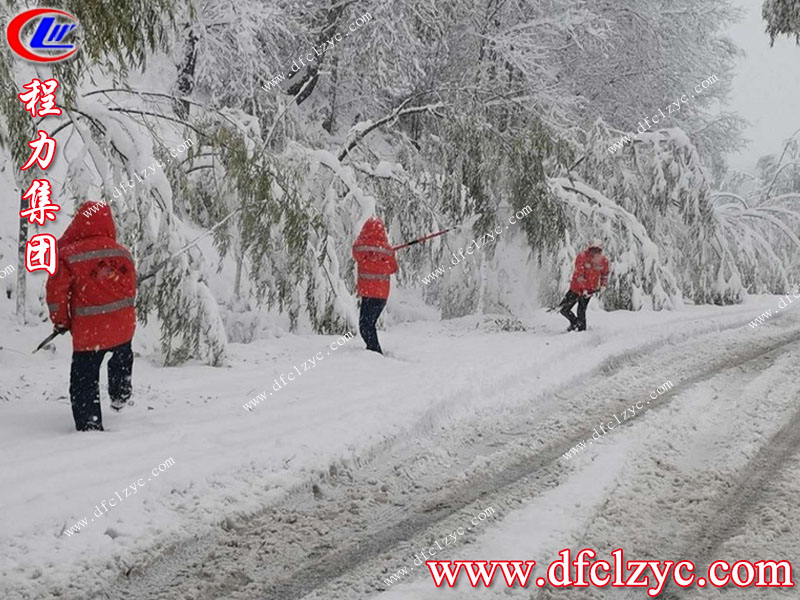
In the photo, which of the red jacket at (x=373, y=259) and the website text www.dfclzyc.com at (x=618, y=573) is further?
the red jacket at (x=373, y=259)

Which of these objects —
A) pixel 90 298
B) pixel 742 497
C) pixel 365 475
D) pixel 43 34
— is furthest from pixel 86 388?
pixel 742 497

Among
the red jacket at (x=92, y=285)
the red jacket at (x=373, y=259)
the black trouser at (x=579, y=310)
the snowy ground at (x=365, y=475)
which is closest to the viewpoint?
the snowy ground at (x=365, y=475)

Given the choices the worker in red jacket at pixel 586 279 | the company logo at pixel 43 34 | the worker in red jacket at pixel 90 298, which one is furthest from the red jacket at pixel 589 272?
the company logo at pixel 43 34

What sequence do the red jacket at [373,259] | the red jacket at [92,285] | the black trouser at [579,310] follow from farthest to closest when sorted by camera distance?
the black trouser at [579,310]
the red jacket at [373,259]
the red jacket at [92,285]

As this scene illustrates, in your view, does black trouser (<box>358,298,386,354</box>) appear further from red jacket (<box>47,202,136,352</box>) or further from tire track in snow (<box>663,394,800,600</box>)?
tire track in snow (<box>663,394,800,600</box>)

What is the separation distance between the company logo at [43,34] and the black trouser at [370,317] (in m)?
4.48

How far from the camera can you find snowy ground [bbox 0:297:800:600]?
11.0 feet

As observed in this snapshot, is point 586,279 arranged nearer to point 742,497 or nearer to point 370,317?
point 370,317

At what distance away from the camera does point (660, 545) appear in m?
3.61

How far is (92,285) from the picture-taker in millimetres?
4902

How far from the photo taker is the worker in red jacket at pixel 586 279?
35.7 ft

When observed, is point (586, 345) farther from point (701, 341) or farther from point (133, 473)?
point (133, 473)

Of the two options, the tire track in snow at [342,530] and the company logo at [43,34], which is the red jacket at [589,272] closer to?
the tire track in snow at [342,530]

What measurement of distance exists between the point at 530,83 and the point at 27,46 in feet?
43.3
